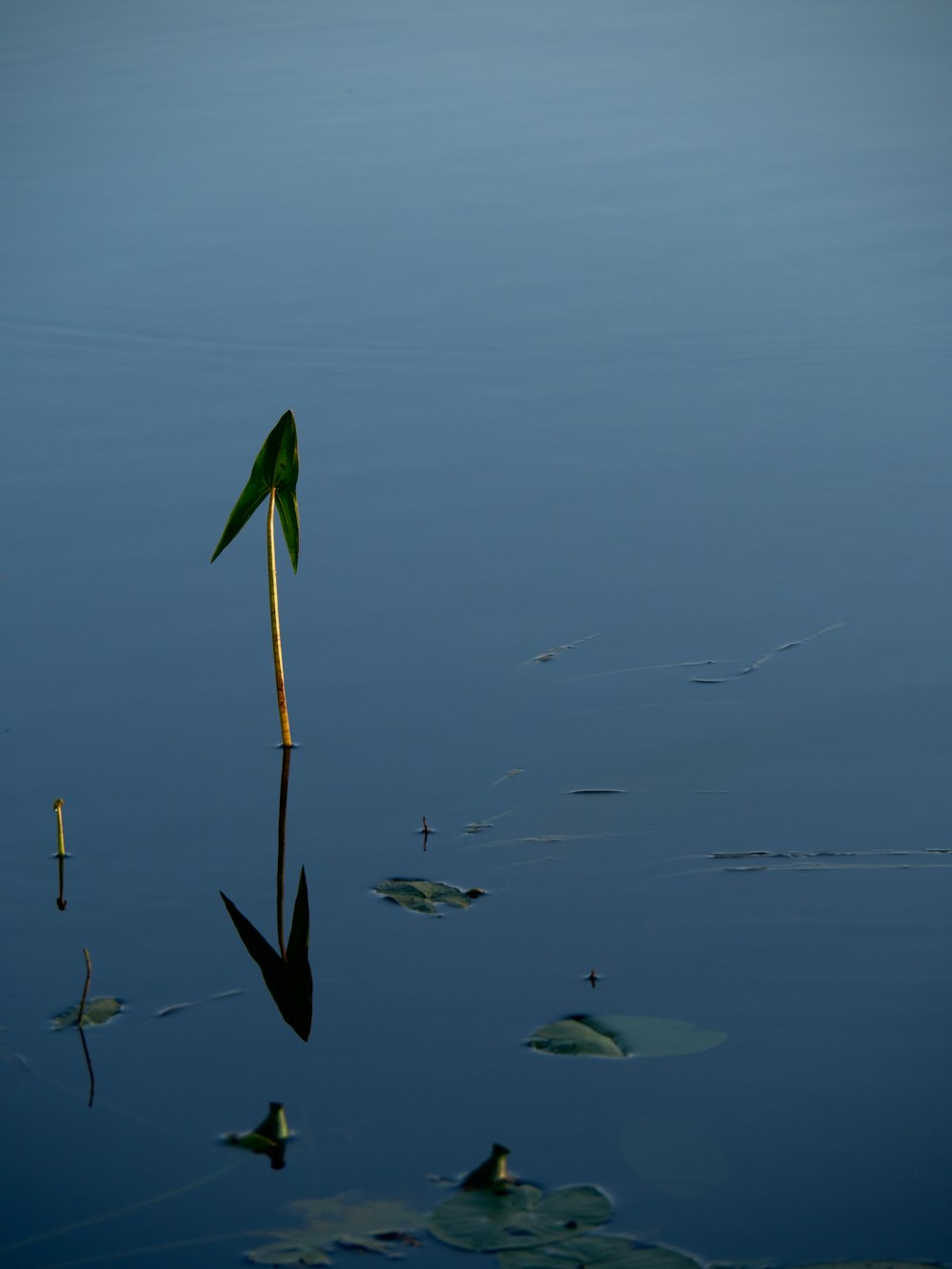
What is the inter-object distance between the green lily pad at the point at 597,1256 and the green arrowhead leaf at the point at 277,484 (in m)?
1.14

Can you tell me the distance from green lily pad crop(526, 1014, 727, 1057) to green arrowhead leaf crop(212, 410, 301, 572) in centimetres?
87

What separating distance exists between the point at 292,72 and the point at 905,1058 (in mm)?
5708

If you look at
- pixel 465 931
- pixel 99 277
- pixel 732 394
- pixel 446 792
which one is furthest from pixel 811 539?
pixel 99 277

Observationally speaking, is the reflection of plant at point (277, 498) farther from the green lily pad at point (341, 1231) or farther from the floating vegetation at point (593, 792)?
the green lily pad at point (341, 1231)

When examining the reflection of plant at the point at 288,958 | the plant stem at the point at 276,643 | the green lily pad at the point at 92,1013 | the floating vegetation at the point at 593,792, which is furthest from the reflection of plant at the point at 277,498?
the green lily pad at the point at 92,1013

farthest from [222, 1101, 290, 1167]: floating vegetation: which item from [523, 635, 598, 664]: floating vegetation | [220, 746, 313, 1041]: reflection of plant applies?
[523, 635, 598, 664]: floating vegetation

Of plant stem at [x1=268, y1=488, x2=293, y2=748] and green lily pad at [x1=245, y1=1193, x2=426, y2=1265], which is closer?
green lily pad at [x1=245, y1=1193, x2=426, y2=1265]

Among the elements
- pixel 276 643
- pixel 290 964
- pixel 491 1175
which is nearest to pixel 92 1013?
pixel 290 964

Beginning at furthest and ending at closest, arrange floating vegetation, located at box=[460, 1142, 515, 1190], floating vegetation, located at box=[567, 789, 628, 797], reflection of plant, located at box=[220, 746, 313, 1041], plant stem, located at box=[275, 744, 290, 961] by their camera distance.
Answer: floating vegetation, located at box=[567, 789, 628, 797]
plant stem, located at box=[275, 744, 290, 961]
reflection of plant, located at box=[220, 746, 313, 1041]
floating vegetation, located at box=[460, 1142, 515, 1190]

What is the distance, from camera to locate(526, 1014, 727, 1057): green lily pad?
168 centimetres

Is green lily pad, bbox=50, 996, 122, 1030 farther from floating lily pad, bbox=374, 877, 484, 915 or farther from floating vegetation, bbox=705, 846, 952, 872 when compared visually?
floating vegetation, bbox=705, 846, 952, 872

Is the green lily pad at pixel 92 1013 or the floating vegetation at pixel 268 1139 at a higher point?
the green lily pad at pixel 92 1013

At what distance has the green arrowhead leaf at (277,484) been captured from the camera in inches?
88.7

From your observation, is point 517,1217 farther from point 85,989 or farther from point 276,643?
point 276,643
